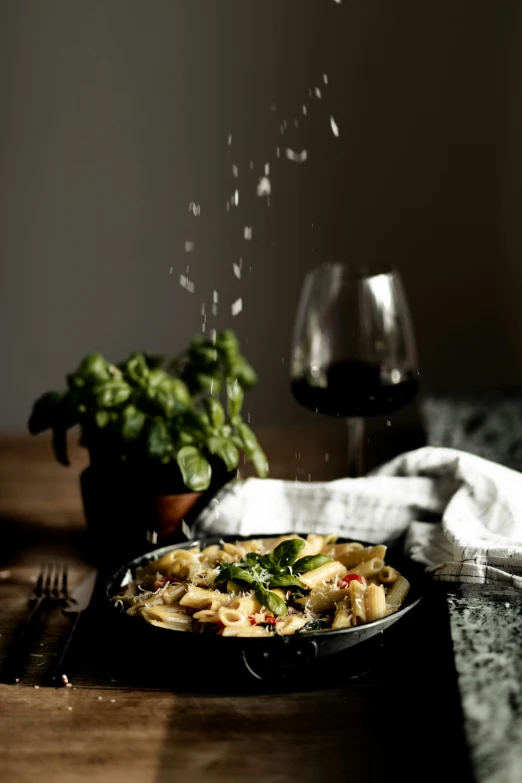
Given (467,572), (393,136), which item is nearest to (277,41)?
(393,136)

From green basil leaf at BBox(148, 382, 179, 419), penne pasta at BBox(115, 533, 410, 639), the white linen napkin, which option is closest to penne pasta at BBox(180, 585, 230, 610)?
penne pasta at BBox(115, 533, 410, 639)

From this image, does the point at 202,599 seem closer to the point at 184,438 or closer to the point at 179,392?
the point at 184,438

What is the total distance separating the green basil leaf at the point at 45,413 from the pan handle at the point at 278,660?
60 centimetres

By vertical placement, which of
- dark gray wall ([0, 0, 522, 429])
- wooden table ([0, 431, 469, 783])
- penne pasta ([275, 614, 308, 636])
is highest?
dark gray wall ([0, 0, 522, 429])

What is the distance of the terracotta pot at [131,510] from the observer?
1291 millimetres

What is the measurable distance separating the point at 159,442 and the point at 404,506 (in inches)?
13.5

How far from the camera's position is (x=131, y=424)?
1287 mm

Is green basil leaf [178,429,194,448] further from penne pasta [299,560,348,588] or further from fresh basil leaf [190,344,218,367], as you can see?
penne pasta [299,560,348,588]

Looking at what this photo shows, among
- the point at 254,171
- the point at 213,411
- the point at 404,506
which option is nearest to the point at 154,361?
the point at 213,411

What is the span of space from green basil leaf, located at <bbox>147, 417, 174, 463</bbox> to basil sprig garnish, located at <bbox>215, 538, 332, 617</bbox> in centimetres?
25

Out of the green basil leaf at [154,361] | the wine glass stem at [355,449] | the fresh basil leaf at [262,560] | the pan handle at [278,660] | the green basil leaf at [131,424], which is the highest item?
the green basil leaf at [154,361]

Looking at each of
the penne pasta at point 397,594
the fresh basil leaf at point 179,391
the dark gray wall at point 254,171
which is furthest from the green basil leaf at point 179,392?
the dark gray wall at point 254,171

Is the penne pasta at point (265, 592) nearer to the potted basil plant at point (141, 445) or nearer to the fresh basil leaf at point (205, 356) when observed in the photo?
the potted basil plant at point (141, 445)

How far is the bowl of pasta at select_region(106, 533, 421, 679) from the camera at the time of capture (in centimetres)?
89
